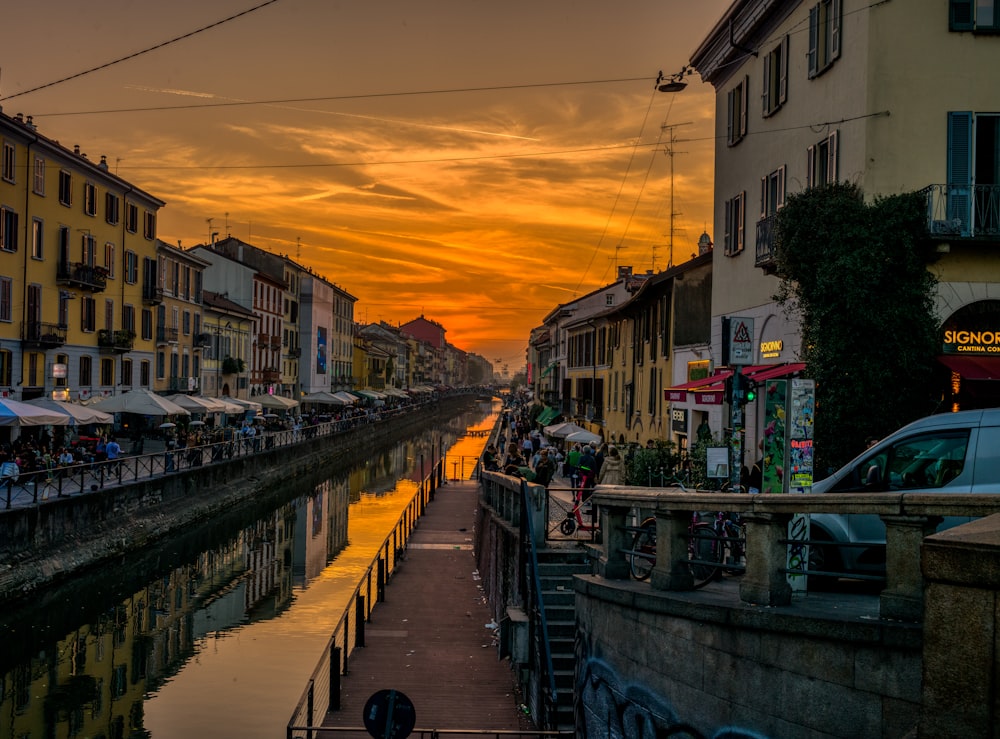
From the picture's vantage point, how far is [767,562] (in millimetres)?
6359

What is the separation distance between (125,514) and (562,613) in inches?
666

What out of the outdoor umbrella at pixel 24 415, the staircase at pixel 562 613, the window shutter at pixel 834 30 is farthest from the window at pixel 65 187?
the staircase at pixel 562 613

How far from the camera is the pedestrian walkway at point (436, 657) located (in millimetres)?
13281

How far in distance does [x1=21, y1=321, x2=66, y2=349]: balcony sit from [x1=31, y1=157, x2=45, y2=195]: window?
5123 millimetres

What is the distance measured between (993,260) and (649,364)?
20784 mm

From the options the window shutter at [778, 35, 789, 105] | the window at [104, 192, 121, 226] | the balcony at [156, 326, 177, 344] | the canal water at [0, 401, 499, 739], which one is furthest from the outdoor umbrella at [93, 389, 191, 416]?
the window shutter at [778, 35, 789, 105]

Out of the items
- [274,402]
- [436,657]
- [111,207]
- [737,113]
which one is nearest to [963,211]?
[737,113]

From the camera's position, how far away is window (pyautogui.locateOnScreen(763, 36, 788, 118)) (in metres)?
19.8

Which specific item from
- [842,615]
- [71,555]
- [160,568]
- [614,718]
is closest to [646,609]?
[614,718]

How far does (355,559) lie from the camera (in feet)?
97.5

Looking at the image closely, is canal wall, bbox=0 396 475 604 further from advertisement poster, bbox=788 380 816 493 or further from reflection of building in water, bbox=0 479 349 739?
advertisement poster, bbox=788 380 816 493

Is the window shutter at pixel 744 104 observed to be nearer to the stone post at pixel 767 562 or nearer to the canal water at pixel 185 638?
the canal water at pixel 185 638

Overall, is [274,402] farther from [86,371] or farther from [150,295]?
[86,371]

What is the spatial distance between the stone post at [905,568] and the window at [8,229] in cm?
3620
